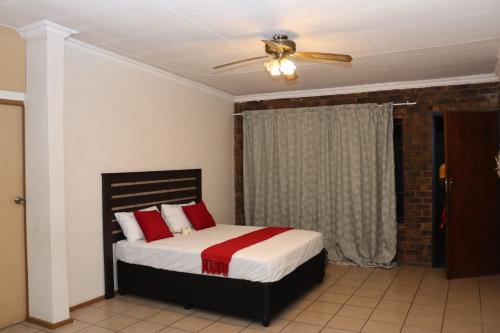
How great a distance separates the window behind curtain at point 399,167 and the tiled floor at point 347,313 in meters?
1.19

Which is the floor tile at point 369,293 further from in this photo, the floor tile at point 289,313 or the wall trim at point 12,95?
the wall trim at point 12,95

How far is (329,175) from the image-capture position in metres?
5.67

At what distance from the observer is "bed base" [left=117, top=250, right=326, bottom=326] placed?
342 cm

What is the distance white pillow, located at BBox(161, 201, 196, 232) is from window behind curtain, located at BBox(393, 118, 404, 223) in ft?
9.30

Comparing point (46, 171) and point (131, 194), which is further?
point (131, 194)

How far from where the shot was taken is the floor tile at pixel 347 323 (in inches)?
134

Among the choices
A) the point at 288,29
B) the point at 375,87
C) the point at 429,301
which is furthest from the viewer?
the point at 375,87

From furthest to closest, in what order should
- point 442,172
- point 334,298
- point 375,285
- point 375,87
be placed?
point 375,87 → point 442,172 → point 375,285 → point 334,298

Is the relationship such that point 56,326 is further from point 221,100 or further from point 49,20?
point 221,100

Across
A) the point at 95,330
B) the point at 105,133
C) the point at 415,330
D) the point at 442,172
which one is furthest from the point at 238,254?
the point at 442,172

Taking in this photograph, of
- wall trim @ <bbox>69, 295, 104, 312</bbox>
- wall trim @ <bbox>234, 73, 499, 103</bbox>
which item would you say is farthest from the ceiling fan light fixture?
wall trim @ <bbox>69, 295, 104, 312</bbox>

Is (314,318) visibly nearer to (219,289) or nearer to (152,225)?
(219,289)

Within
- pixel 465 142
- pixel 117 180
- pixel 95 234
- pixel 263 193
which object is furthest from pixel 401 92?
pixel 95 234

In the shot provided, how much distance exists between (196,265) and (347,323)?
139cm
